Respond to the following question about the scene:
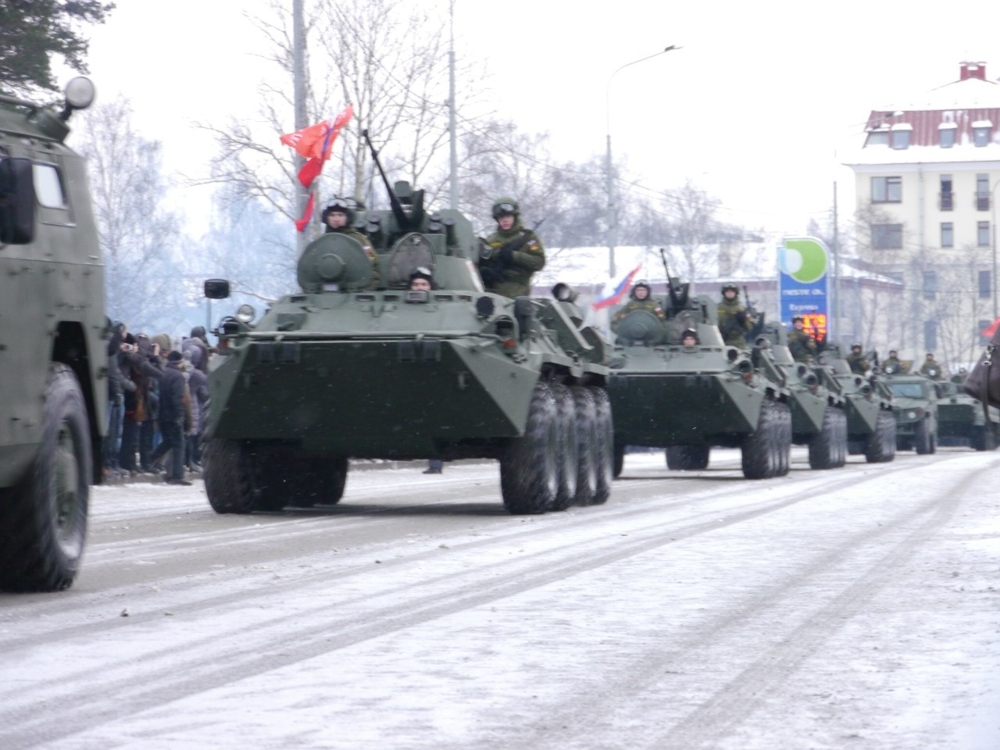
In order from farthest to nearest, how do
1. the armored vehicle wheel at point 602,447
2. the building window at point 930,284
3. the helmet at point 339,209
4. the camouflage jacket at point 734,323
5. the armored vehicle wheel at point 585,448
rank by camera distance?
1. the building window at point 930,284
2. the camouflage jacket at point 734,323
3. the armored vehicle wheel at point 602,447
4. the armored vehicle wheel at point 585,448
5. the helmet at point 339,209

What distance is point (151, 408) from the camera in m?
21.0

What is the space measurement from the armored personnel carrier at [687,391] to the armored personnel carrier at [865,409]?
28.8 ft

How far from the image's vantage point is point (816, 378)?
2919cm

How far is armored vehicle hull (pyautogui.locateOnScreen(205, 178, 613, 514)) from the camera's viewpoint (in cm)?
1450

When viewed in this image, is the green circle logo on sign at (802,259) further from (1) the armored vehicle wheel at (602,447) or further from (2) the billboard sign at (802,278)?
(1) the armored vehicle wheel at (602,447)

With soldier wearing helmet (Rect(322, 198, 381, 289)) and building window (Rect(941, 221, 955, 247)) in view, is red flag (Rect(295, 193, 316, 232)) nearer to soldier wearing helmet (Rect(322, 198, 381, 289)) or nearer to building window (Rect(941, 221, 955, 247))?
soldier wearing helmet (Rect(322, 198, 381, 289))

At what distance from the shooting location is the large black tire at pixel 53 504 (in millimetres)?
8766

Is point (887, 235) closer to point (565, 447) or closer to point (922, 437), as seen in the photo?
point (922, 437)

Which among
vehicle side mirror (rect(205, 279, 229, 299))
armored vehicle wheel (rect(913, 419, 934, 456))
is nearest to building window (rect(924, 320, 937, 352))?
armored vehicle wheel (rect(913, 419, 934, 456))

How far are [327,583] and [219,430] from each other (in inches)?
210

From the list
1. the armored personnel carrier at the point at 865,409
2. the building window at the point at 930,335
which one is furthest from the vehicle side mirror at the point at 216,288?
the building window at the point at 930,335

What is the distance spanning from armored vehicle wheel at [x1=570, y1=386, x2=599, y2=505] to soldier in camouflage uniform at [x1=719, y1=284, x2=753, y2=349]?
32.5 ft

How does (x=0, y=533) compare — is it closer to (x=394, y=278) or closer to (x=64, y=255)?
(x=64, y=255)

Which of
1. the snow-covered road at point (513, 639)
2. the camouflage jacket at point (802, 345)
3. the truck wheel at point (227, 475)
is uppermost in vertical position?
the camouflage jacket at point (802, 345)
